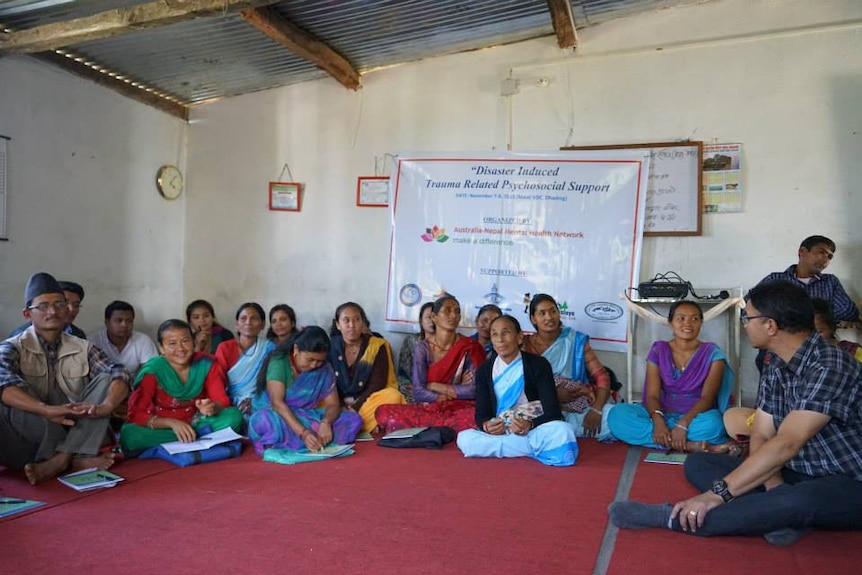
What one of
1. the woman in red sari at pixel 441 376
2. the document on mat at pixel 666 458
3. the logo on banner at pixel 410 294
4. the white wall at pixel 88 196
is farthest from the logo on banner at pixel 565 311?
the white wall at pixel 88 196

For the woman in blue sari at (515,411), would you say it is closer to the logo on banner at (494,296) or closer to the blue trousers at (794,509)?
the blue trousers at (794,509)

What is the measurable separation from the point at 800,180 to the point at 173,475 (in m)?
4.27

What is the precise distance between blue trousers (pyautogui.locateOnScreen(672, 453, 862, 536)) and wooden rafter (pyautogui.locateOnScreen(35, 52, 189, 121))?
4916 mm

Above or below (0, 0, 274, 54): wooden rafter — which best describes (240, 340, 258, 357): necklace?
below

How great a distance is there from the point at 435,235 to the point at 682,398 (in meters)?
2.26

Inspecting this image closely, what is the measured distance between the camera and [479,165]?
5223mm

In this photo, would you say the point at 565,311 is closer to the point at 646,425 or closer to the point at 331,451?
the point at 646,425

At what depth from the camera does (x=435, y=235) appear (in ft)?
17.4

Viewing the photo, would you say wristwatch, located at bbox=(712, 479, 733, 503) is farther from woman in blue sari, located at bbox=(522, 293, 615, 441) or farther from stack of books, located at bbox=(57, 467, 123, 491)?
stack of books, located at bbox=(57, 467, 123, 491)

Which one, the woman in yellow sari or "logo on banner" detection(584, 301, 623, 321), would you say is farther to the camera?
"logo on banner" detection(584, 301, 623, 321)

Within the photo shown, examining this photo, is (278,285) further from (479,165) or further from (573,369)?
(573,369)

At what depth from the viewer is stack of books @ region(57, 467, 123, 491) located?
9.27 feet

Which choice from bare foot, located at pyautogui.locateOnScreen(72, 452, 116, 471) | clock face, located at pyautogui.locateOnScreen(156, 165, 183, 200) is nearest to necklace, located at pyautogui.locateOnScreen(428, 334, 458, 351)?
bare foot, located at pyautogui.locateOnScreen(72, 452, 116, 471)

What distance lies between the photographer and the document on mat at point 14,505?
248cm
